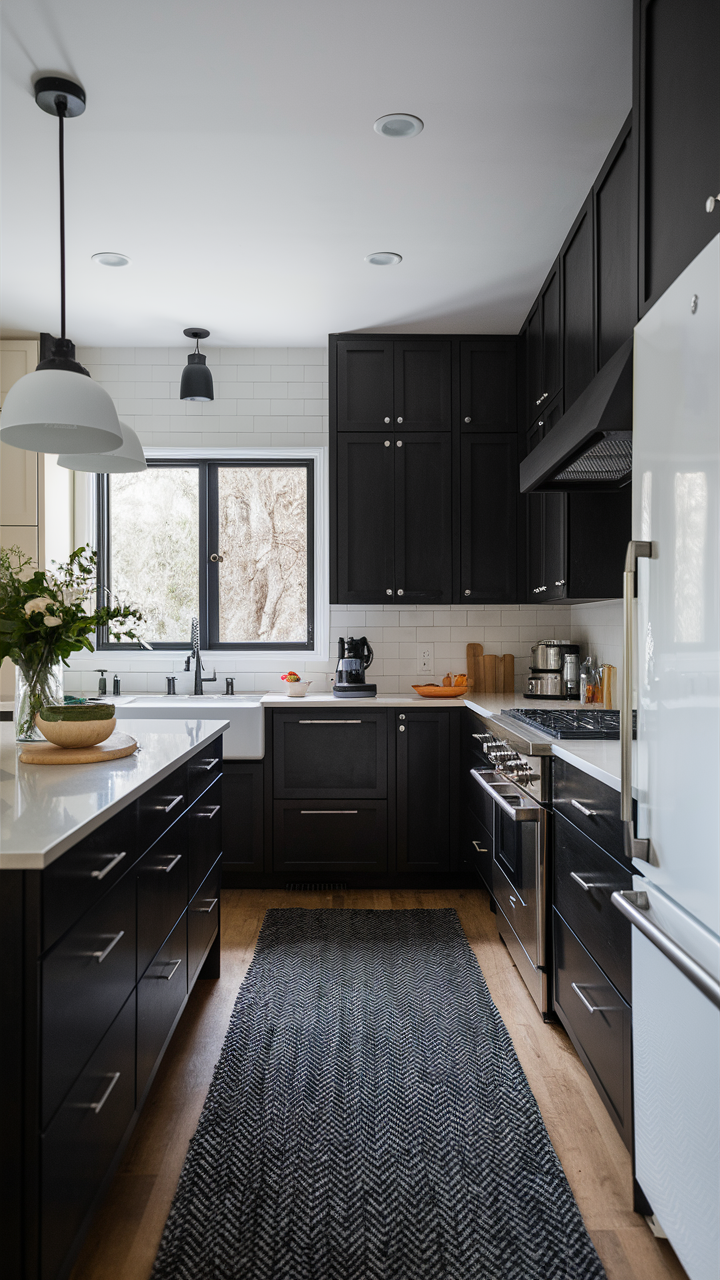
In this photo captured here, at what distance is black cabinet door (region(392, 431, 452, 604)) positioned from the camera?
420cm

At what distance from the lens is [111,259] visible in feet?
11.1

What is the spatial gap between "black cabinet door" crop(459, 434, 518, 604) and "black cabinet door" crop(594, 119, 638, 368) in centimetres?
158

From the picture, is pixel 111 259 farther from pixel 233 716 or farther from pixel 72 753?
pixel 72 753

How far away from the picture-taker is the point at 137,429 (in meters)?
4.54

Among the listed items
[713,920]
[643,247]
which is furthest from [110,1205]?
[643,247]

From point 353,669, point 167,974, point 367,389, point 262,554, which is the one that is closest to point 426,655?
point 353,669

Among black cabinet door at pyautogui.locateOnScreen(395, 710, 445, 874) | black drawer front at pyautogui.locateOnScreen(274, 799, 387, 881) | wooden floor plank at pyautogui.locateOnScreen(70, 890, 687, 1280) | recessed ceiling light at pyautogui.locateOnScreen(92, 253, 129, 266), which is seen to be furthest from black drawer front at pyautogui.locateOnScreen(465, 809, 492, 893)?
recessed ceiling light at pyautogui.locateOnScreen(92, 253, 129, 266)

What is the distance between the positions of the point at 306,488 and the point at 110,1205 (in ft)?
11.8

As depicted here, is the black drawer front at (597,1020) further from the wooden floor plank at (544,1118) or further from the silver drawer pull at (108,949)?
the silver drawer pull at (108,949)

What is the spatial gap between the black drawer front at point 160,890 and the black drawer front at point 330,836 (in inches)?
64.8

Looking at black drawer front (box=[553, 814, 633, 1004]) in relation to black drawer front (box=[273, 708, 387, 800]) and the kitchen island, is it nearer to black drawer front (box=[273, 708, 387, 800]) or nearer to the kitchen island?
the kitchen island

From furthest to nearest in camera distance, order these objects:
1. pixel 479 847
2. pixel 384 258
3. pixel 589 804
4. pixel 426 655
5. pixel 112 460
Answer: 1. pixel 426 655
2. pixel 479 847
3. pixel 384 258
4. pixel 112 460
5. pixel 589 804

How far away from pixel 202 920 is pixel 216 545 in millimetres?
2529

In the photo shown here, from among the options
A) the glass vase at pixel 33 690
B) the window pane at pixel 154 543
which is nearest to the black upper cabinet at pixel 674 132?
the glass vase at pixel 33 690
